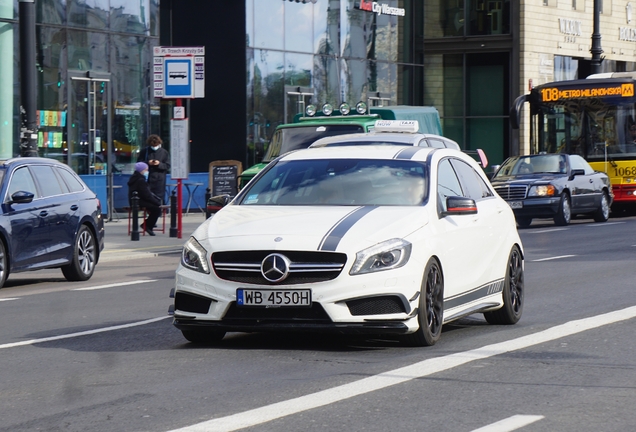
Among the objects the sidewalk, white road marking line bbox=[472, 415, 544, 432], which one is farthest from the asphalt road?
the sidewalk

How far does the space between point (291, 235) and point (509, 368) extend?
1.73 m

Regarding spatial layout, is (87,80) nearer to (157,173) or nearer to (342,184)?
(157,173)

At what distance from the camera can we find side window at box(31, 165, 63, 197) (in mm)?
16250

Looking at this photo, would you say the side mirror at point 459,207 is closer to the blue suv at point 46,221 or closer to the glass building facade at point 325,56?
the blue suv at point 46,221

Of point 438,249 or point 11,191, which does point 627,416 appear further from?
point 11,191

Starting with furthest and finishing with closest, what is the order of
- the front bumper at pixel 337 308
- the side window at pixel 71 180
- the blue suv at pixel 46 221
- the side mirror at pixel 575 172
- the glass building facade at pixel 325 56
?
the glass building facade at pixel 325 56 → the side mirror at pixel 575 172 → the side window at pixel 71 180 → the blue suv at pixel 46 221 → the front bumper at pixel 337 308

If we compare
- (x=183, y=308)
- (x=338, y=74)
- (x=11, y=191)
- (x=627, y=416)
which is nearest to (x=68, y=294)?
(x=11, y=191)

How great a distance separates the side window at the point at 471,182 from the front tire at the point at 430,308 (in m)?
1.40

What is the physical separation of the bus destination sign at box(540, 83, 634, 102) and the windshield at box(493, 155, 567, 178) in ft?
11.2

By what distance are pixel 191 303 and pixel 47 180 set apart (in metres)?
7.62

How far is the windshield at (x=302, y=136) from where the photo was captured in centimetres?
2241

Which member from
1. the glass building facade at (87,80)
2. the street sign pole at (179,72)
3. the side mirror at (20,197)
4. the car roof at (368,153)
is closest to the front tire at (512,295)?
the car roof at (368,153)

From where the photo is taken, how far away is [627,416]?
691cm

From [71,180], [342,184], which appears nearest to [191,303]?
[342,184]
